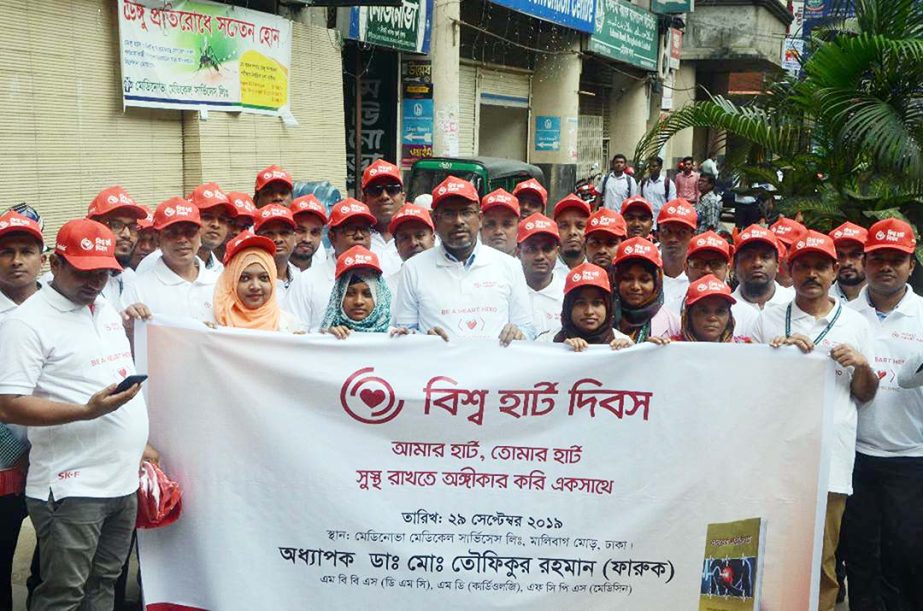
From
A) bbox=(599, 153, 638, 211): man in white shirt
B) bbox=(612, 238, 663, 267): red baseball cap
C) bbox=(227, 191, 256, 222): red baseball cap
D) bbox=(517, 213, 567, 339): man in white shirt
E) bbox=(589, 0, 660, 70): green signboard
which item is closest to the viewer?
bbox=(612, 238, 663, 267): red baseball cap

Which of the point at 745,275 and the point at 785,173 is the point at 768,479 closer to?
the point at 745,275

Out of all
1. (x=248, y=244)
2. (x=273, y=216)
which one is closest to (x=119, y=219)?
(x=273, y=216)

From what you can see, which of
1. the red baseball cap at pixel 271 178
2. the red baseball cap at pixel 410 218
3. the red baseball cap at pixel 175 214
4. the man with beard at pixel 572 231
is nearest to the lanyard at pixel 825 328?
the man with beard at pixel 572 231

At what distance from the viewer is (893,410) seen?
4672 millimetres

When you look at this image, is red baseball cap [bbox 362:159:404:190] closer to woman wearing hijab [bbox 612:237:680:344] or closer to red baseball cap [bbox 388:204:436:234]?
red baseball cap [bbox 388:204:436:234]

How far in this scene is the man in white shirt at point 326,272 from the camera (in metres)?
5.80

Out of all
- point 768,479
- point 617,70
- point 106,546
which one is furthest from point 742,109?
point 617,70

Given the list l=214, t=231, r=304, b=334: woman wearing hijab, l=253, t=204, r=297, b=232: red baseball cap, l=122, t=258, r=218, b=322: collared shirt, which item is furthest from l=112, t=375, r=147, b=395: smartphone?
l=253, t=204, r=297, b=232: red baseball cap

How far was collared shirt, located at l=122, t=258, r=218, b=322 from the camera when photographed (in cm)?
514

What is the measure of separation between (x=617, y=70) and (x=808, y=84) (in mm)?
19956

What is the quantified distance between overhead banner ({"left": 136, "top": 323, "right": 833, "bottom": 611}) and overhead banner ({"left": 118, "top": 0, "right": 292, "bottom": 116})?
6.98 m

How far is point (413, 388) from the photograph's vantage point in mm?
4434

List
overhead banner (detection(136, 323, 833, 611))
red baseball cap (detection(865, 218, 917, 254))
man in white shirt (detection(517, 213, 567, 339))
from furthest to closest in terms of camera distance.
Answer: man in white shirt (detection(517, 213, 567, 339)) < red baseball cap (detection(865, 218, 917, 254)) < overhead banner (detection(136, 323, 833, 611))

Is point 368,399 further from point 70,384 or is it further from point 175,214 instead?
point 175,214
